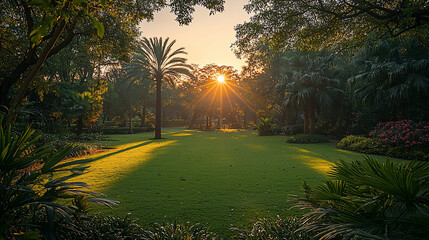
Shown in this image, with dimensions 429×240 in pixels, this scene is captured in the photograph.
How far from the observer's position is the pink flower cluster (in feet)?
40.7

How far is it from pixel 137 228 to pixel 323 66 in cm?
2273

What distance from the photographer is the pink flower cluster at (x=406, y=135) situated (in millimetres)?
12398

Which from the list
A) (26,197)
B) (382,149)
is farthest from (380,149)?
(26,197)

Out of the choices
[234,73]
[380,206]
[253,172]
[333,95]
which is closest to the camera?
[380,206]

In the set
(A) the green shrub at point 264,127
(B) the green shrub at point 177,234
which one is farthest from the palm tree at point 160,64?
(B) the green shrub at point 177,234

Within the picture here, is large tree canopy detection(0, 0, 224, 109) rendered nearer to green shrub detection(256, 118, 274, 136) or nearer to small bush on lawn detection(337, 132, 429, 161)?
small bush on lawn detection(337, 132, 429, 161)

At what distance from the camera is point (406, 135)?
12.7 metres

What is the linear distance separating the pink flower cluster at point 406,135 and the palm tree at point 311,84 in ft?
23.1

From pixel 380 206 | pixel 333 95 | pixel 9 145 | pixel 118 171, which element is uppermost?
pixel 333 95

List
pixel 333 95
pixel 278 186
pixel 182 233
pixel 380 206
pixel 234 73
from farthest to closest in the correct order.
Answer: pixel 234 73
pixel 333 95
pixel 278 186
pixel 182 233
pixel 380 206

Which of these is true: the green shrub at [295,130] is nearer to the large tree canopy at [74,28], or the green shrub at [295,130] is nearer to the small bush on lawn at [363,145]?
the small bush on lawn at [363,145]

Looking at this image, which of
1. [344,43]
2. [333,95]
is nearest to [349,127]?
[333,95]

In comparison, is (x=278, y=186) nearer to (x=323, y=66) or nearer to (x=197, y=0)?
(x=197, y=0)

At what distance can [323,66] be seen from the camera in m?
21.9
